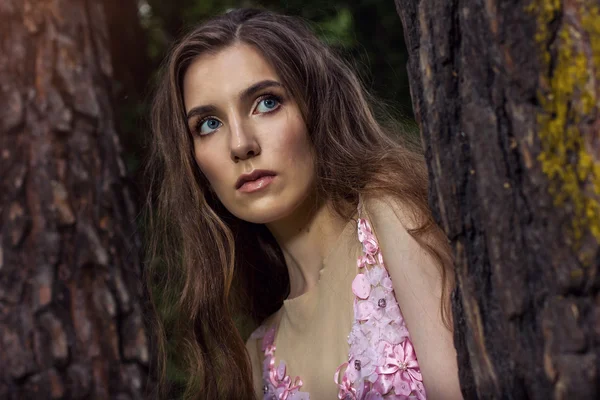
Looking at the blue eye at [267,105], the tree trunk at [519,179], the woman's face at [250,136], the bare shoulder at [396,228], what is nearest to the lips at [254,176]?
the woman's face at [250,136]

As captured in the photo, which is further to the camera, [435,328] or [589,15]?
[435,328]

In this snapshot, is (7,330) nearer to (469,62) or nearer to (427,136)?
(427,136)

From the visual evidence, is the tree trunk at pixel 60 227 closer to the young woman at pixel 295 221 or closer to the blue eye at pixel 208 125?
the young woman at pixel 295 221

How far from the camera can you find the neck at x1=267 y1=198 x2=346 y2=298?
8.11 feet

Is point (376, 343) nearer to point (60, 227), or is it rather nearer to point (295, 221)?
point (295, 221)

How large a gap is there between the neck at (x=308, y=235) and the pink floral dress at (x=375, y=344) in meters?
0.18

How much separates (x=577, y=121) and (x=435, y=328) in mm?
967

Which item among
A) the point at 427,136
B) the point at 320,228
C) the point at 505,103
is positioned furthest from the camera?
the point at 320,228

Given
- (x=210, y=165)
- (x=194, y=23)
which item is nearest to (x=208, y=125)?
(x=210, y=165)

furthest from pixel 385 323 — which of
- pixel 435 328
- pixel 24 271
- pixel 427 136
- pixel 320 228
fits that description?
pixel 24 271

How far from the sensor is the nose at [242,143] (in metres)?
2.24

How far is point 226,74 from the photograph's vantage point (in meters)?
2.38

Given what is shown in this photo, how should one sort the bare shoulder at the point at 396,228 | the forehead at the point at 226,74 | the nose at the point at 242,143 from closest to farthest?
1. the bare shoulder at the point at 396,228
2. the nose at the point at 242,143
3. the forehead at the point at 226,74

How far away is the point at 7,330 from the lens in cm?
251
